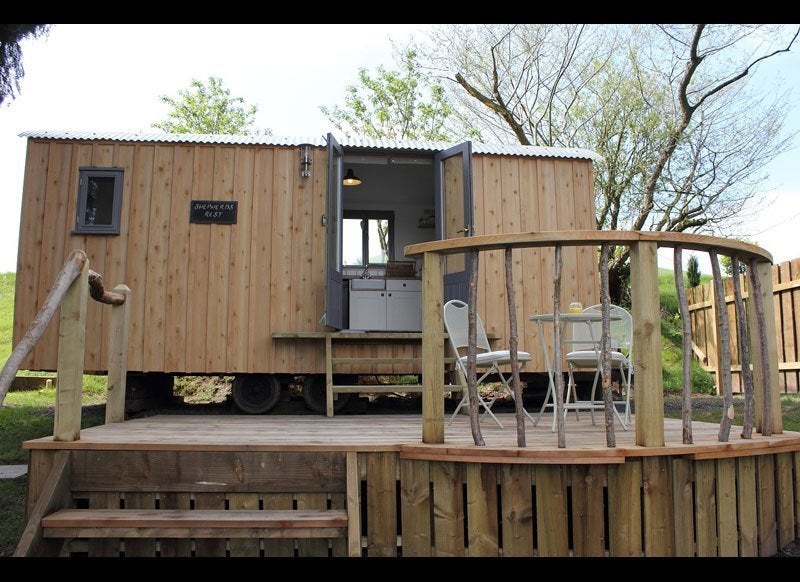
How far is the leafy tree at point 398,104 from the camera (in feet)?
48.1

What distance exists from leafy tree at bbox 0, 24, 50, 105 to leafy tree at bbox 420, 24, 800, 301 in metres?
8.96

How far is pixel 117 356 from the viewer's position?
13.5ft

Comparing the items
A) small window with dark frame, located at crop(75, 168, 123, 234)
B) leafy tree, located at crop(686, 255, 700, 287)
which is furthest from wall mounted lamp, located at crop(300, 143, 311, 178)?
leafy tree, located at crop(686, 255, 700, 287)

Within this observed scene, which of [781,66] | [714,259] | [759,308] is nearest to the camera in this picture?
[714,259]

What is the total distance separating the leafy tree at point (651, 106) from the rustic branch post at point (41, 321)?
9.73 metres

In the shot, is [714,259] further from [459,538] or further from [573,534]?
[459,538]

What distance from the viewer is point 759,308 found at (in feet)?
10.7

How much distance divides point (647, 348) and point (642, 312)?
6.0 inches

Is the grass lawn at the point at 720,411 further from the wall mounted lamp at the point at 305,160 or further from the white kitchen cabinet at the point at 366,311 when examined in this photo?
the wall mounted lamp at the point at 305,160

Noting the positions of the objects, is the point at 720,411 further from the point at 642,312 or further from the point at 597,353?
the point at 642,312

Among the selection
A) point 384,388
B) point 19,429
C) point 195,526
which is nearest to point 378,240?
point 384,388
